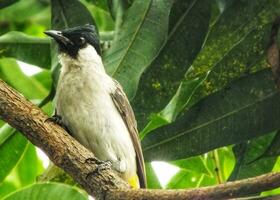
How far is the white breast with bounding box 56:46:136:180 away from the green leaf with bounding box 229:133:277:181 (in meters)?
0.52

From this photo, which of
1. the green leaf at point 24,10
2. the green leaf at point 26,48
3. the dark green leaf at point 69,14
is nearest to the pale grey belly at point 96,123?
the green leaf at point 26,48

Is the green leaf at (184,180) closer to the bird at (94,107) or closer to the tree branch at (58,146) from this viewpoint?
the bird at (94,107)

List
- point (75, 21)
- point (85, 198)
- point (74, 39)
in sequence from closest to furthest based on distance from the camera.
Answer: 1. point (85, 198)
2. point (75, 21)
3. point (74, 39)

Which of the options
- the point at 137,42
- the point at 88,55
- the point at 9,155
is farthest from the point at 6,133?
the point at 137,42

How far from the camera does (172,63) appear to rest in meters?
2.98

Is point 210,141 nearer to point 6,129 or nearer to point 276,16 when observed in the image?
point 276,16

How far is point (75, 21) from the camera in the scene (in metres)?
3.14

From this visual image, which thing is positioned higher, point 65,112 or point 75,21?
point 75,21

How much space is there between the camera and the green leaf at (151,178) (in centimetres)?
345

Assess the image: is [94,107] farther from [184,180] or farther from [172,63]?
[184,180]

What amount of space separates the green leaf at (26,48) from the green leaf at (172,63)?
1.56ft

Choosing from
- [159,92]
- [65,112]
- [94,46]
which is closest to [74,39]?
[94,46]

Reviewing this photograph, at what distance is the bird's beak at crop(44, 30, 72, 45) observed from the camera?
3131mm

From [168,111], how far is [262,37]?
472 mm
